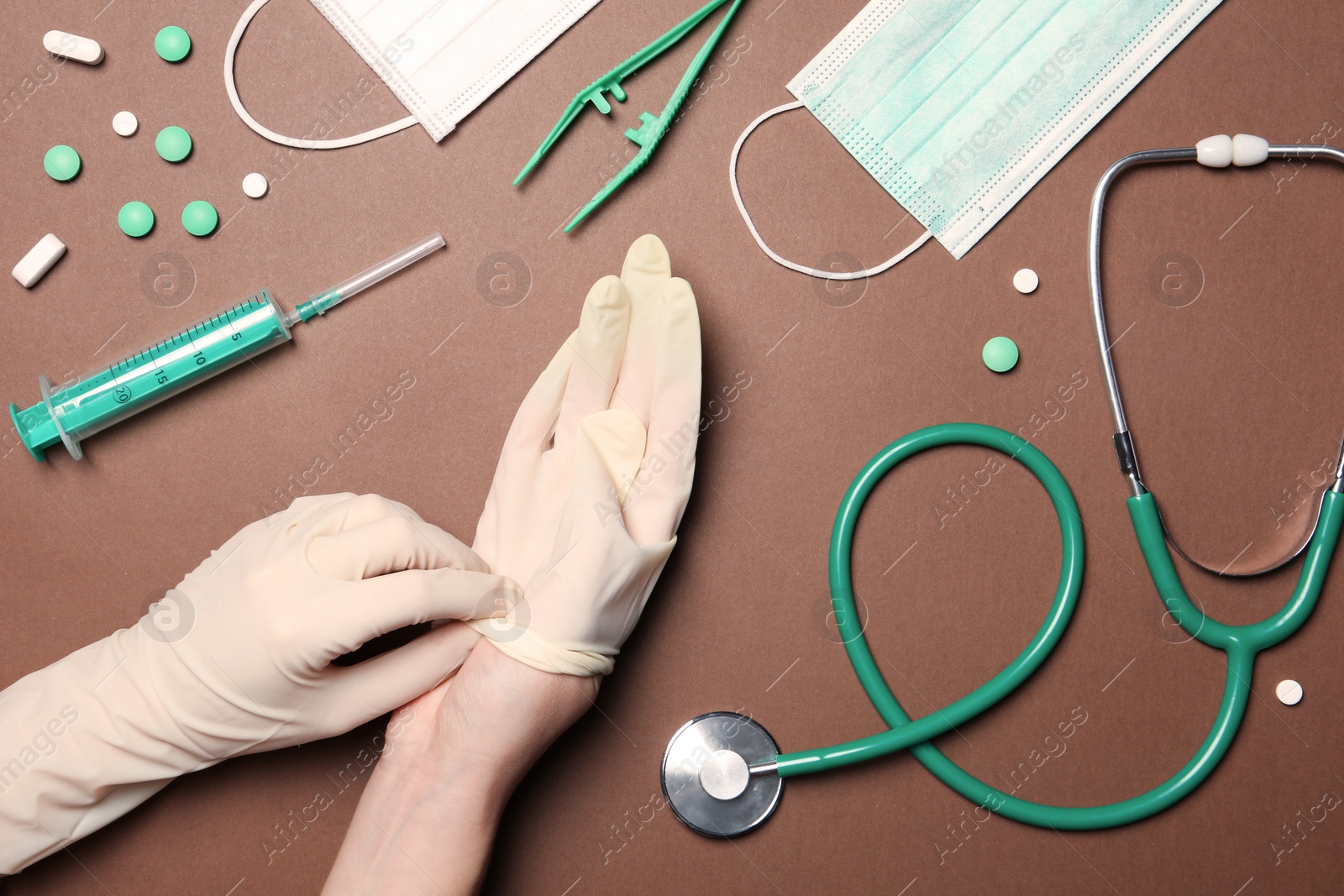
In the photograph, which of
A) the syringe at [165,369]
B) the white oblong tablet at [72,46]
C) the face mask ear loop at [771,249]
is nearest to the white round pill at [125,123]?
the white oblong tablet at [72,46]

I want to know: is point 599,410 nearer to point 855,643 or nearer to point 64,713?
point 855,643

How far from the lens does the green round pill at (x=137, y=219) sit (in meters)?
1.67

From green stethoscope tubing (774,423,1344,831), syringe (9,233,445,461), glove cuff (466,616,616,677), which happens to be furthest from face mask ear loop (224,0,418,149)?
green stethoscope tubing (774,423,1344,831)

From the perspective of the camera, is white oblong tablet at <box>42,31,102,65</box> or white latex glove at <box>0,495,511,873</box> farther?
white oblong tablet at <box>42,31,102,65</box>

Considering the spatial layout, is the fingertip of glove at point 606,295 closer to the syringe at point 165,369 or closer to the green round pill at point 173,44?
the syringe at point 165,369

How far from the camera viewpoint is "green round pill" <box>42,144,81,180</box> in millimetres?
1668

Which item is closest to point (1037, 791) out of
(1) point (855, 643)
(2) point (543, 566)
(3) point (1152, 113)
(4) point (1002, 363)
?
(1) point (855, 643)

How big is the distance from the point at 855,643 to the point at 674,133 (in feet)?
3.42

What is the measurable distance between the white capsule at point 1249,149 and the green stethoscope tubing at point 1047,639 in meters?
0.65

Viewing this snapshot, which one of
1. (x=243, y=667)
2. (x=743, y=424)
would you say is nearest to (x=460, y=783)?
(x=243, y=667)

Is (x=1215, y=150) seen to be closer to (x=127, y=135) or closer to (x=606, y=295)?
(x=606, y=295)

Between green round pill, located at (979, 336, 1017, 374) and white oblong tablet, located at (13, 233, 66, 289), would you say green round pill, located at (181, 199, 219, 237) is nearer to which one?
white oblong tablet, located at (13, 233, 66, 289)

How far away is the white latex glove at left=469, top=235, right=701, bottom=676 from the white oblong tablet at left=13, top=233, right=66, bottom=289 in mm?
950

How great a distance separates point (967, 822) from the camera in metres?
1.69
